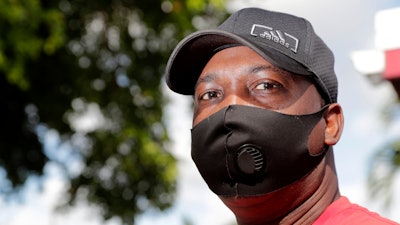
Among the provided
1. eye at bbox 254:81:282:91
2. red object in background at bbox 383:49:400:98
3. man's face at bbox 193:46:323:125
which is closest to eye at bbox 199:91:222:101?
man's face at bbox 193:46:323:125

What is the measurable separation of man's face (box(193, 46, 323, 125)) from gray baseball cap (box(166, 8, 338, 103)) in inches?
1.2

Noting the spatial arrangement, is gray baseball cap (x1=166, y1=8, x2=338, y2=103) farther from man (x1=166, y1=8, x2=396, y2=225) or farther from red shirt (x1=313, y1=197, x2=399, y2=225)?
red shirt (x1=313, y1=197, x2=399, y2=225)

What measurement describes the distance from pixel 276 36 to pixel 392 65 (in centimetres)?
281

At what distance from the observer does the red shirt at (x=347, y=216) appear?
2.42 m

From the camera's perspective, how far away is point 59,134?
13508 millimetres

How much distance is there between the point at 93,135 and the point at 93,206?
44.4 inches

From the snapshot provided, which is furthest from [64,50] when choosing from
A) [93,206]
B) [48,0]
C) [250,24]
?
[250,24]

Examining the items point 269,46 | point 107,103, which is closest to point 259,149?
point 269,46

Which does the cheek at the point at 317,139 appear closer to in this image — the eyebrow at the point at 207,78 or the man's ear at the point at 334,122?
the man's ear at the point at 334,122

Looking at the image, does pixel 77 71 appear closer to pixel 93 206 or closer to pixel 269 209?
pixel 93 206

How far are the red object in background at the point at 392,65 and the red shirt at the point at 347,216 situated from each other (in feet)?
9.09

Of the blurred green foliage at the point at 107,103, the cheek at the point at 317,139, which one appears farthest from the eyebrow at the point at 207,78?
the blurred green foliage at the point at 107,103

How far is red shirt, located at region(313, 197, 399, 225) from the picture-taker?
242 cm

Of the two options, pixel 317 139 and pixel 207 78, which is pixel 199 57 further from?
pixel 317 139
